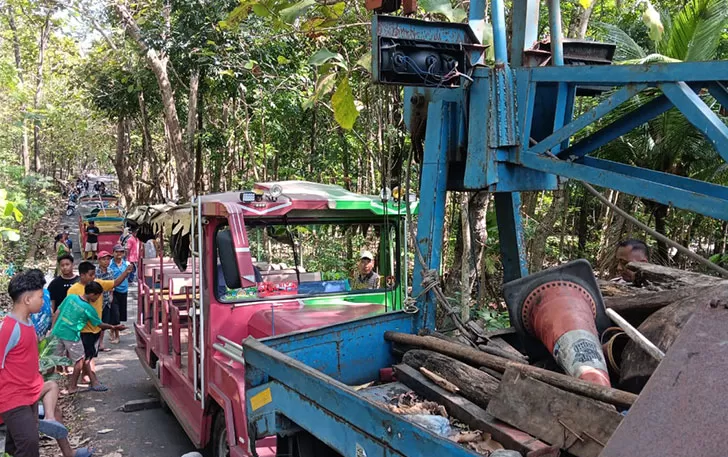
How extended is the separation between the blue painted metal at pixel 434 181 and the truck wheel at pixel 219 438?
97.3 inches

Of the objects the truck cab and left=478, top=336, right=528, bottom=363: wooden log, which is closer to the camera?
left=478, top=336, right=528, bottom=363: wooden log

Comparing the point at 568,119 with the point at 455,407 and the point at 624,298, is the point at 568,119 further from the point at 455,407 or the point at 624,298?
the point at 455,407

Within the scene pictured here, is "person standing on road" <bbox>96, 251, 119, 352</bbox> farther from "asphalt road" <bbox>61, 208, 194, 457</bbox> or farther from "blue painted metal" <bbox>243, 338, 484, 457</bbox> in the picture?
"blue painted metal" <bbox>243, 338, 484, 457</bbox>

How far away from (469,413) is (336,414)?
57 centimetres

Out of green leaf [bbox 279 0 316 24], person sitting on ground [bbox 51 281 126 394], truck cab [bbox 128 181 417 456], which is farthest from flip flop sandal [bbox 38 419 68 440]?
green leaf [bbox 279 0 316 24]

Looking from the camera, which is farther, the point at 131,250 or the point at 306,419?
the point at 131,250

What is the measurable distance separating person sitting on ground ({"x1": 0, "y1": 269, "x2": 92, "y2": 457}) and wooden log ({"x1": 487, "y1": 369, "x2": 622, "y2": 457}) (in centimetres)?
388

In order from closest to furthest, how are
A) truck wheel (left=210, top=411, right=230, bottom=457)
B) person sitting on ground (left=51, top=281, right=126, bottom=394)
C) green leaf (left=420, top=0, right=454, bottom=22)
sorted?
green leaf (left=420, top=0, right=454, bottom=22) → truck wheel (left=210, top=411, right=230, bottom=457) → person sitting on ground (left=51, top=281, right=126, bottom=394)

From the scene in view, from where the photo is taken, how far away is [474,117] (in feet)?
11.0

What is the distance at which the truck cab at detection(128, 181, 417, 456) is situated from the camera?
4.84 m

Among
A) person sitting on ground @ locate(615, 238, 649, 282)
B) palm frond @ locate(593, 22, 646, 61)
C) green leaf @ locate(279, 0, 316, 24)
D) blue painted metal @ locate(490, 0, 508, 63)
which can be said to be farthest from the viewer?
palm frond @ locate(593, 22, 646, 61)

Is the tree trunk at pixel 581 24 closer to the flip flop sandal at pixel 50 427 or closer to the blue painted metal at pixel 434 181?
the blue painted metal at pixel 434 181

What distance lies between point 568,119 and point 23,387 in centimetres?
442

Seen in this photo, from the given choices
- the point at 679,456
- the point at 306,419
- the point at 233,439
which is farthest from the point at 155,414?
the point at 679,456
